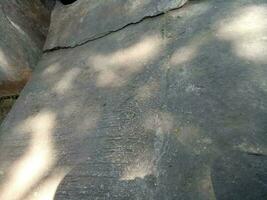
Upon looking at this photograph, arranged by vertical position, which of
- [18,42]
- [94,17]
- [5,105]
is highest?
[18,42]

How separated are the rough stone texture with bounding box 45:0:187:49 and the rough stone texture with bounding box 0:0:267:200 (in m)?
0.09

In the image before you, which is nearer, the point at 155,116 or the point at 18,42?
the point at 155,116

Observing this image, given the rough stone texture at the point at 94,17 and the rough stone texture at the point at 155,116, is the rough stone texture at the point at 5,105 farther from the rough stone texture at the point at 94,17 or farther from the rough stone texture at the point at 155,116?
the rough stone texture at the point at 94,17

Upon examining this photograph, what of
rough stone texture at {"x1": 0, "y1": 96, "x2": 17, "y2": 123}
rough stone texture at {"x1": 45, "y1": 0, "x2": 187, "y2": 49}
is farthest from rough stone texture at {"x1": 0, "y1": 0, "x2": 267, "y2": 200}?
rough stone texture at {"x1": 0, "y1": 96, "x2": 17, "y2": 123}

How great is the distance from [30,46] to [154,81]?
4.64 ft

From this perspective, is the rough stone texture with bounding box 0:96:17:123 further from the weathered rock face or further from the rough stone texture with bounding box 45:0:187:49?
the rough stone texture with bounding box 45:0:187:49

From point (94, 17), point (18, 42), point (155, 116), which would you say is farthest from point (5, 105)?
point (155, 116)

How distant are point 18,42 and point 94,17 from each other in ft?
2.19

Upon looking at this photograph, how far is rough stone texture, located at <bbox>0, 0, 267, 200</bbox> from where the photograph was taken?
1.67 metres

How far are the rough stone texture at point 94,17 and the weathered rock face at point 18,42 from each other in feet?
0.41

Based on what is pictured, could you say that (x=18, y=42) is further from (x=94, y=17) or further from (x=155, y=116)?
(x=155, y=116)

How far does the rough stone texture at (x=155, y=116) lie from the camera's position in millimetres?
1666

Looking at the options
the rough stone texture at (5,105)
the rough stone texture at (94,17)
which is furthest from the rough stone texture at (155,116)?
the rough stone texture at (5,105)

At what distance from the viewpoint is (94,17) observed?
9.75ft
